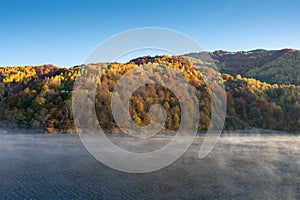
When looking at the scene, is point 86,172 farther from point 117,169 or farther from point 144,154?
point 144,154

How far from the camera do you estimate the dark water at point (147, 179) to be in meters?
19.1

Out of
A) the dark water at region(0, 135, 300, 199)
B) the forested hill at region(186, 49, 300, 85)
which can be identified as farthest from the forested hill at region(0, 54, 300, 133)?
the dark water at region(0, 135, 300, 199)

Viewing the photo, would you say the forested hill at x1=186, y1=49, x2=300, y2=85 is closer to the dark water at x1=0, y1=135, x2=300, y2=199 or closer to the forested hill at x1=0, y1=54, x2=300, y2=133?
the forested hill at x1=0, y1=54, x2=300, y2=133

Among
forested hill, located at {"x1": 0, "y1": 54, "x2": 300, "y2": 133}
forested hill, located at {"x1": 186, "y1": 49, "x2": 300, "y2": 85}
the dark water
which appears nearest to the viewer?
the dark water

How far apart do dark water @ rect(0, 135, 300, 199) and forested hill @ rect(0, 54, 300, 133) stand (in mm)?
35090

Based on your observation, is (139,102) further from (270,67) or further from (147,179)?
(270,67)

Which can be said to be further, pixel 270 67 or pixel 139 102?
pixel 270 67

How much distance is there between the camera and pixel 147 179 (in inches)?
920

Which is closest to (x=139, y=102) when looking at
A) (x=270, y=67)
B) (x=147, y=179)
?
(x=147, y=179)

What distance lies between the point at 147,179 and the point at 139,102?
49.8 metres

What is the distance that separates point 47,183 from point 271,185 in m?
15.6

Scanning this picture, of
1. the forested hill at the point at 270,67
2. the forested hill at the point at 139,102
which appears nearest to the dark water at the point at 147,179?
the forested hill at the point at 139,102

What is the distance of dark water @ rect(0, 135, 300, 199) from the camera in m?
19.1

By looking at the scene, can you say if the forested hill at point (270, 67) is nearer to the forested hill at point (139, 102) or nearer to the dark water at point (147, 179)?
the forested hill at point (139, 102)
